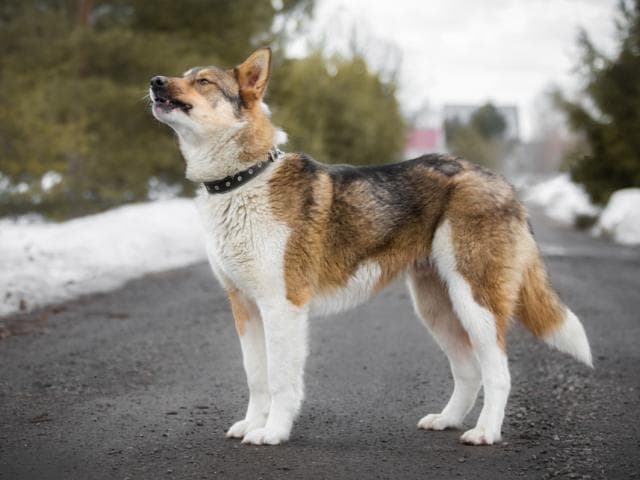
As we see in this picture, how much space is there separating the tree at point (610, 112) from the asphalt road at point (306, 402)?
44.2ft

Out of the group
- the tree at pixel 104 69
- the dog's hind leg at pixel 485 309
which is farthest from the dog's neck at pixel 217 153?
the tree at pixel 104 69

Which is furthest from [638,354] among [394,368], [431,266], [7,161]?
[7,161]

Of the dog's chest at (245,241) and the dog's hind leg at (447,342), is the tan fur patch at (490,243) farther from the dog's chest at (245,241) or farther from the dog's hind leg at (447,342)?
the dog's chest at (245,241)

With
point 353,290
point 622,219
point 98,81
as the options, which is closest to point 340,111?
point 98,81

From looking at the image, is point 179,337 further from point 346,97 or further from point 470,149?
point 470,149

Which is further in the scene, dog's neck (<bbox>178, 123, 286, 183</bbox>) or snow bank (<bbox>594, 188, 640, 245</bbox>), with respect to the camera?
snow bank (<bbox>594, 188, 640, 245</bbox>)

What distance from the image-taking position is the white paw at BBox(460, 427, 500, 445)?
414 cm

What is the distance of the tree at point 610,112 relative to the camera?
815 inches

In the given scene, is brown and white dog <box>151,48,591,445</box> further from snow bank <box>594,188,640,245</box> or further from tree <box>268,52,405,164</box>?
tree <box>268,52,405,164</box>

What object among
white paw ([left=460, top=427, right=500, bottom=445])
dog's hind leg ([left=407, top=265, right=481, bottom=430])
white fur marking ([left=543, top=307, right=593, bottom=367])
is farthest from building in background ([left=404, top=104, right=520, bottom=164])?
white paw ([left=460, top=427, right=500, bottom=445])

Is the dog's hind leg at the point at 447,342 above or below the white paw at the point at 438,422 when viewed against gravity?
above

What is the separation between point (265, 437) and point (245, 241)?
43.6 inches

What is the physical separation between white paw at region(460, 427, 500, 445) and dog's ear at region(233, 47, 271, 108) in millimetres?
2334

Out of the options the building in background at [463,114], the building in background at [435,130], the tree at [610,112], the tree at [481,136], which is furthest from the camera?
the building in background at [463,114]
